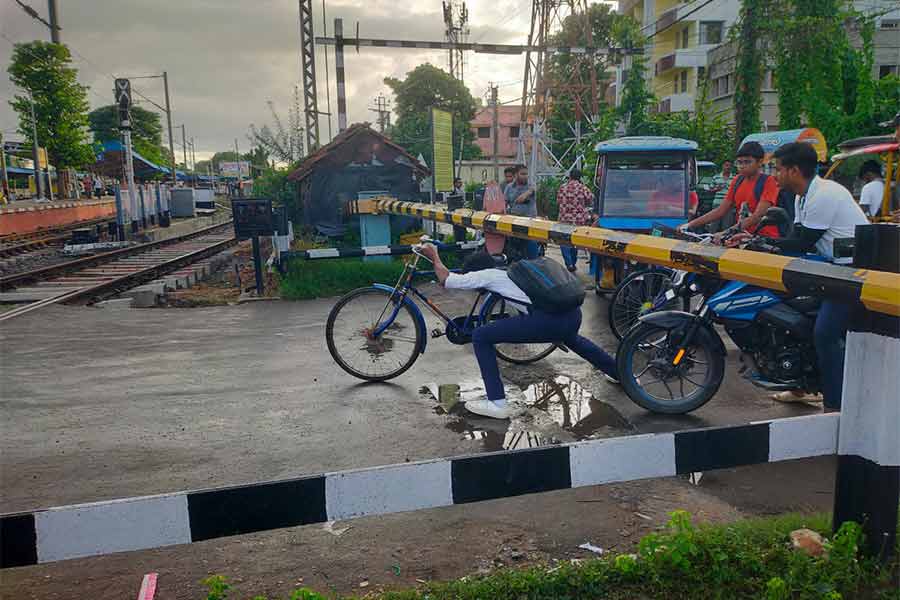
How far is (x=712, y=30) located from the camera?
43.1 m

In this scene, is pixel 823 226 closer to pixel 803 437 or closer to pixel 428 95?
pixel 803 437

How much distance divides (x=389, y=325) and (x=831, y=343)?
3.21 metres

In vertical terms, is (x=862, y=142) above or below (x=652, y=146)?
below

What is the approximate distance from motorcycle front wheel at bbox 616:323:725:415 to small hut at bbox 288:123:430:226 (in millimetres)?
10366

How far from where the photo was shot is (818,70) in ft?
70.5

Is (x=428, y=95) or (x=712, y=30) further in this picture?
(x=428, y=95)

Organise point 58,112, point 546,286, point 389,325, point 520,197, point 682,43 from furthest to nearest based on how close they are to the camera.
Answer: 1. point 682,43
2. point 58,112
3. point 520,197
4. point 389,325
5. point 546,286

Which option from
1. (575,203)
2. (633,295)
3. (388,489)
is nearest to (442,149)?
(575,203)

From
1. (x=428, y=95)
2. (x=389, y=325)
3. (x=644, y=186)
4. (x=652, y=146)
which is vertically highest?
(x=428, y=95)

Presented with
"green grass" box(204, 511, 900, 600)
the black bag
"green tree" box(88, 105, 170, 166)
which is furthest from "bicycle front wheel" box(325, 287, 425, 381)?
"green tree" box(88, 105, 170, 166)

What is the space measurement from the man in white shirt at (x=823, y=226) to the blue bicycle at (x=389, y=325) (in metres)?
2.14

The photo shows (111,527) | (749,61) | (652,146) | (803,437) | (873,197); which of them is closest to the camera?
(111,527)

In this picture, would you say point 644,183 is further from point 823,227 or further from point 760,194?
point 823,227

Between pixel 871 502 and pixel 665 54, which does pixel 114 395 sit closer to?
pixel 871 502
